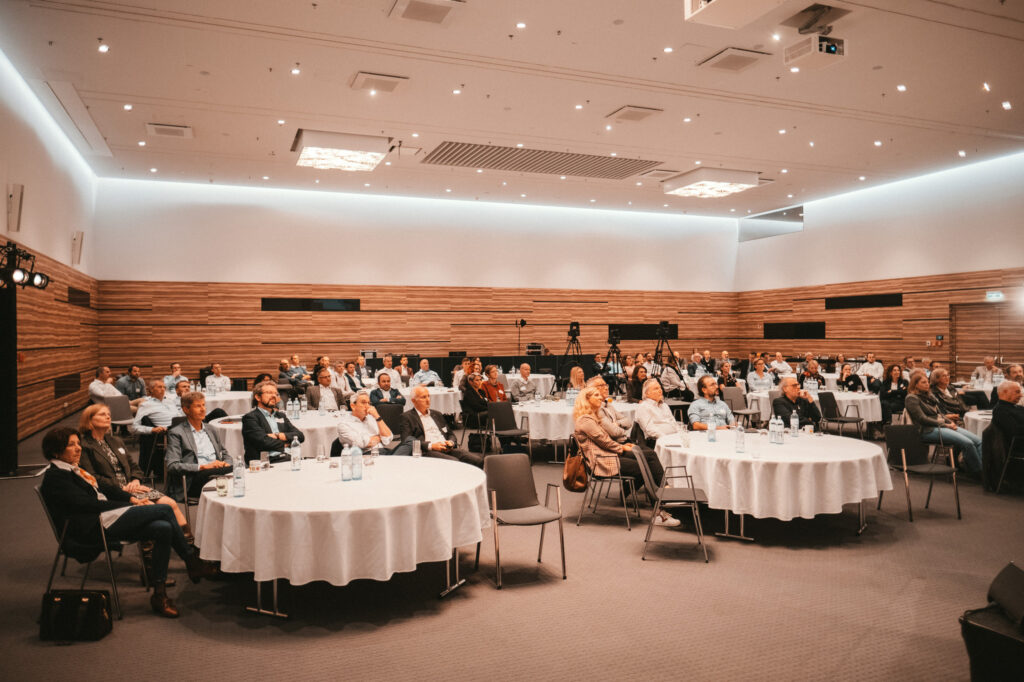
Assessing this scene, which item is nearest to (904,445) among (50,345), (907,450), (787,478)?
(907,450)

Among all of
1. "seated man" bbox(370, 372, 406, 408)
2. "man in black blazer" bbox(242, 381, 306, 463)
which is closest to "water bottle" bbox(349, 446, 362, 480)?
"man in black blazer" bbox(242, 381, 306, 463)

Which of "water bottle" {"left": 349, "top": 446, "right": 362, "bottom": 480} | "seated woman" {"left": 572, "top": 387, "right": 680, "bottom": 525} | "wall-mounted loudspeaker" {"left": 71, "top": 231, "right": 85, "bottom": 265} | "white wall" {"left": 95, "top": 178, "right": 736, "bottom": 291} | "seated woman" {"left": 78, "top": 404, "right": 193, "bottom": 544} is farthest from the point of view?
"white wall" {"left": 95, "top": 178, "right": 736, "bottom": 291}

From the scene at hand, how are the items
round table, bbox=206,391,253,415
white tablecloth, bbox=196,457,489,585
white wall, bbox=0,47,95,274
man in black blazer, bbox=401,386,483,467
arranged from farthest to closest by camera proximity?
1. round table, bbox=206,391,253,415
2. white wall, bbox=0,47,95,274
3. man in black blazer, bbox=401,386,483,467
4. white tablecloth, bbox=196,457,489,585

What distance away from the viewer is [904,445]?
676cm

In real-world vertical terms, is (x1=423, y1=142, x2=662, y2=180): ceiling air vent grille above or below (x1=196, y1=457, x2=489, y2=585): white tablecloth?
above

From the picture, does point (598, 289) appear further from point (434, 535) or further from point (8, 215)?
point (434, 535)

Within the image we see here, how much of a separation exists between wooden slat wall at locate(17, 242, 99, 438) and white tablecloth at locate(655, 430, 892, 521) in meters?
9.54

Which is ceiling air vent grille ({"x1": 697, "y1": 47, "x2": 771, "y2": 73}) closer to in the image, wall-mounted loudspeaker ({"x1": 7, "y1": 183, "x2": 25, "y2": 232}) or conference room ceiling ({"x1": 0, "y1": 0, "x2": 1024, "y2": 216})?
conference room ceiling ({"x1": 0, "y1": 0, "x2": 1024, "y2": 216})

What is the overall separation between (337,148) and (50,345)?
5893mm

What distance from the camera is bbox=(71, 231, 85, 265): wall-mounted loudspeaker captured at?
13459 millimetres

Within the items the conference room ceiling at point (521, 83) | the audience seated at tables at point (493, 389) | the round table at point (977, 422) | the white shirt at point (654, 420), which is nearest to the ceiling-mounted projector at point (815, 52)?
the conference room ceiling at point (521, 83)

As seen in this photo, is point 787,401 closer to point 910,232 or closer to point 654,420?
point 654,420

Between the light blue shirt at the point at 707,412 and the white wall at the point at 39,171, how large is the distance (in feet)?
30.1

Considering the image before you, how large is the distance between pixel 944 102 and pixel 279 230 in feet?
47.0
